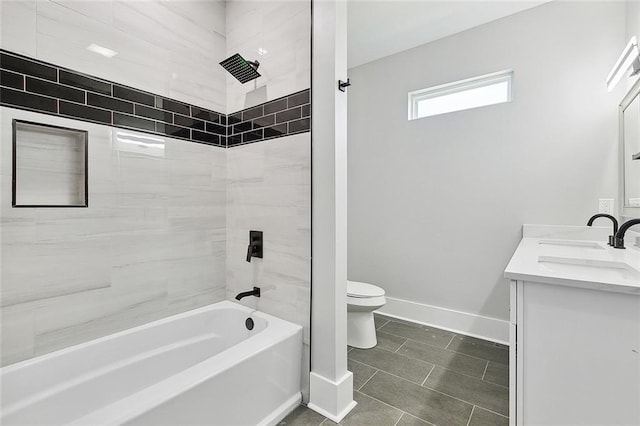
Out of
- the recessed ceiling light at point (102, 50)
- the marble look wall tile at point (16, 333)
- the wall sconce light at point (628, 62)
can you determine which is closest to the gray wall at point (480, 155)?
the wall sconce light at point (628, 62)

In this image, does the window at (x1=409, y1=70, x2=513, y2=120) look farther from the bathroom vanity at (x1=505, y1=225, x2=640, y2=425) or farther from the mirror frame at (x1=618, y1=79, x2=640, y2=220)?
the bathroom vanity at (x1=505, y1=225, x2=640, y2=425)

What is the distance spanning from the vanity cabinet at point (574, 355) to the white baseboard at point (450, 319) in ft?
4.83

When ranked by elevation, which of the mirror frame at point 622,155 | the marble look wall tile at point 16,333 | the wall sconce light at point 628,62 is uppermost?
the wall sconce light at point 628,62

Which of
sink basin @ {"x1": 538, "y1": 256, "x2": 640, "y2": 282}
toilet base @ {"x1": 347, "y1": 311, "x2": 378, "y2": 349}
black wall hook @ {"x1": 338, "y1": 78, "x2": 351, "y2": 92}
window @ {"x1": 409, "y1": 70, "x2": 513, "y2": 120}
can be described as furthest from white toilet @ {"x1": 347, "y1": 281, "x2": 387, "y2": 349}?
window @ {"x1": 409, "y1": 70, "x2": 513, "y2": 120}

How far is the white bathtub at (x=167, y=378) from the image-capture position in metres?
1.11

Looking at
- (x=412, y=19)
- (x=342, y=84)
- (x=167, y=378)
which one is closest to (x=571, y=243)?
(x=342, y=84)

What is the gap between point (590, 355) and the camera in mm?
1021

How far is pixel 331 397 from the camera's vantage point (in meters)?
1.59

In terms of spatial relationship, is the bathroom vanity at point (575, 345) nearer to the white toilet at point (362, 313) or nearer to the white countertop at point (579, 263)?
the white countertop at point (579, 263)

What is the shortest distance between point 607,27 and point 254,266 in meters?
2.94

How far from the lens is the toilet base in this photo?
2.34 metres

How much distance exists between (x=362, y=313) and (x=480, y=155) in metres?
1.67

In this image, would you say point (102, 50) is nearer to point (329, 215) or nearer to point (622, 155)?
point (329, 215)

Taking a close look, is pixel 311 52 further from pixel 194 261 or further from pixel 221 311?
pixel 221 311
